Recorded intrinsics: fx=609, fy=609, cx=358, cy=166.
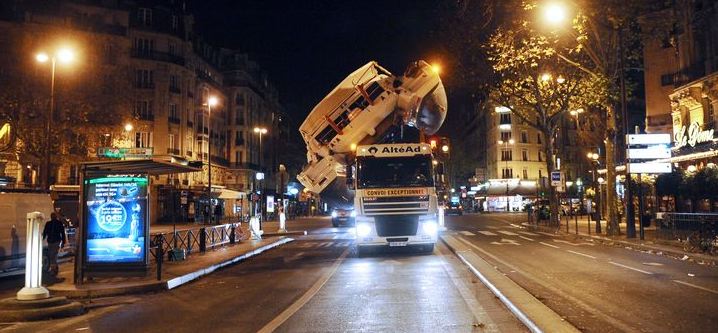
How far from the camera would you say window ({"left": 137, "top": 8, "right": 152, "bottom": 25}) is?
58594 mm

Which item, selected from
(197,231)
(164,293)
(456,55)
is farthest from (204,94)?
(164,293)

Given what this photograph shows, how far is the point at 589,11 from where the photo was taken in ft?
80.7

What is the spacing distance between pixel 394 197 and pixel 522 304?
10.0 metres

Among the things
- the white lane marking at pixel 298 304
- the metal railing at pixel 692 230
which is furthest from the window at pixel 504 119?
the white lane marking at pixel 298 304

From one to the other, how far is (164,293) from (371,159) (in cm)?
890

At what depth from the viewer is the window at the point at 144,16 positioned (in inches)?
2307

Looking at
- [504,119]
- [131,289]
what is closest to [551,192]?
[131,289]

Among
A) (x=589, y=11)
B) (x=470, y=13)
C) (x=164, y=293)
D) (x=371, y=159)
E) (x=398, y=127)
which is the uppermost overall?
(x=470, y=13)

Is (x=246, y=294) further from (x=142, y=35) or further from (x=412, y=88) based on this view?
(x=142, y=35)

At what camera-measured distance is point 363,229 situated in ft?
64.4

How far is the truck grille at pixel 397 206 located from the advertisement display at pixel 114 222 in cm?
733

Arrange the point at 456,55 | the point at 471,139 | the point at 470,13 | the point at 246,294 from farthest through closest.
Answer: the point at 471,139 → the point at 456,55 → the point at 470,13 → the point at 246,294

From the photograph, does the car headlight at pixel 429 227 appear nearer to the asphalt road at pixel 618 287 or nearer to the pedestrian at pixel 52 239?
the asphalt road at pixel 618 287

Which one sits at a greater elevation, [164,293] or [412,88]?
[412,88]
